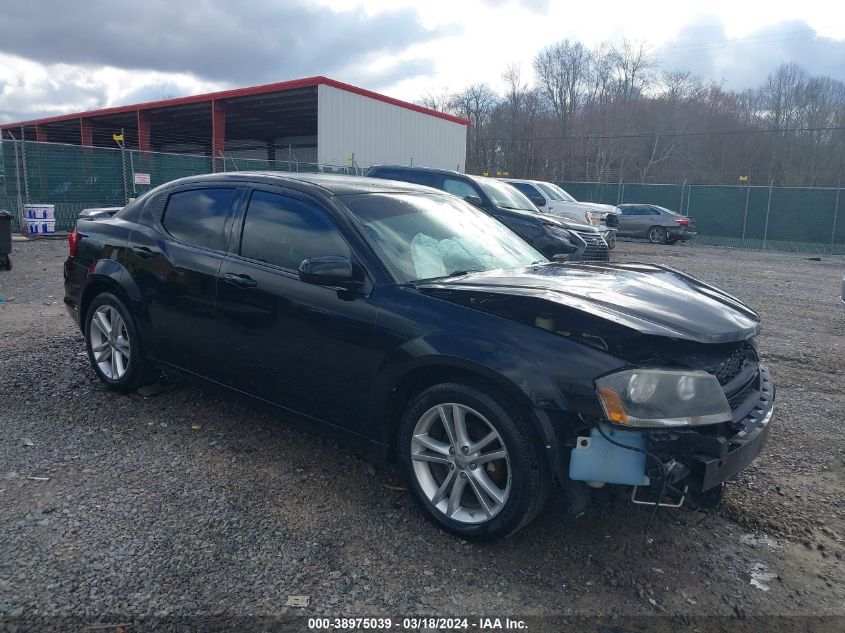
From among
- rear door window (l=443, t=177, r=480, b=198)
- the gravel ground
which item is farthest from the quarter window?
rear door window (l=443, t=177, r=480, b=198)

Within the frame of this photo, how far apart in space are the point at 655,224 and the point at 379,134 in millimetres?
12005

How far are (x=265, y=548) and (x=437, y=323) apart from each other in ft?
4.27

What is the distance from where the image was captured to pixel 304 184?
12.6 feet

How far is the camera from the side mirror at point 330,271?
322cm

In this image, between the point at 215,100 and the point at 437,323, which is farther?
the point at 215,100

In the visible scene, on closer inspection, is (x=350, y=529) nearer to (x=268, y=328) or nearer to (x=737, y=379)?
(x=268, y=328)

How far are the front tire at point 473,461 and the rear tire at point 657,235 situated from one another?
23.6 m

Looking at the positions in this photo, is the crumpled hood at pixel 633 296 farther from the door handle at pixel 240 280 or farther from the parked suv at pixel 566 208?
the parked suv at pixel 566 208

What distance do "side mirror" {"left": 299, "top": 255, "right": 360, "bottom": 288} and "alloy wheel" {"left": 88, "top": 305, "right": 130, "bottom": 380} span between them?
2.08 m

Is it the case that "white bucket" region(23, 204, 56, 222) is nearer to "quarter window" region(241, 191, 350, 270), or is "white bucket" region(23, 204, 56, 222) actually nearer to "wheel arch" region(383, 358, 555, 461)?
"quarter window" region(241, 191, 350, 270)

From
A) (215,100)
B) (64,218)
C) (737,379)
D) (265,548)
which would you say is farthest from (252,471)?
(215,100)

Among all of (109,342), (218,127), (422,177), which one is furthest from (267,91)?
(109,342)

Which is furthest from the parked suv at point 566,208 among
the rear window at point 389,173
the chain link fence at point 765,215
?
the chain link fence at point 765,215

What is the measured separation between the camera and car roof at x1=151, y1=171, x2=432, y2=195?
381 centimetres
